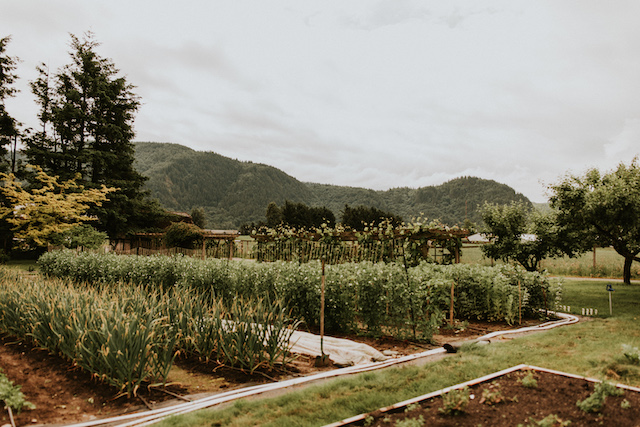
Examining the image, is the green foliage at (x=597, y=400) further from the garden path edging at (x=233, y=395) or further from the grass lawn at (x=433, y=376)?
the garden path edging at (x=233, y=395)

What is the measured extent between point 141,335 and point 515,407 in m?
3.24

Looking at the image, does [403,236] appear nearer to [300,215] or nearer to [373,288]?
[373,288]

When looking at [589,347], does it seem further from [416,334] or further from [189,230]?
[189,230]

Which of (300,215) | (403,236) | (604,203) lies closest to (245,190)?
(300,215)

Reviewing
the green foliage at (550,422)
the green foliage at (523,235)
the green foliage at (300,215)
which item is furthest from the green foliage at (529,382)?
the green foliage at (300,215)

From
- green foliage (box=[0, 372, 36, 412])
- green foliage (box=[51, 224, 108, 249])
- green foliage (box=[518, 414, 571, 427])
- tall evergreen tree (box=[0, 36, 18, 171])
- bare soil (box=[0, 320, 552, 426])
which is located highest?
tall evergreen tree (box=[0, 36, 18, 171])

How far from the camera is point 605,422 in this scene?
2.63 m

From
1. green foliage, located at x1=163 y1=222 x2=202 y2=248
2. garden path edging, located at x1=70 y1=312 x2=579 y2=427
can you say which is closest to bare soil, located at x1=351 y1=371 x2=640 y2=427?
garden path edging, located at x1=70 y1=312 x2=579 y2=427

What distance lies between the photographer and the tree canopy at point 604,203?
9.83 metres

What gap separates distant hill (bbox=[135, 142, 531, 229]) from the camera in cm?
7038

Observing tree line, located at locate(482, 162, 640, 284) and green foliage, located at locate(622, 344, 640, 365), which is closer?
green foliage, located at locate(622, 344, 640, 365)

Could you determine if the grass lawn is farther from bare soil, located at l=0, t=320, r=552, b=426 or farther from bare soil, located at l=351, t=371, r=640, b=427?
bare soil, located at l=0, t=320, r=552, b=426

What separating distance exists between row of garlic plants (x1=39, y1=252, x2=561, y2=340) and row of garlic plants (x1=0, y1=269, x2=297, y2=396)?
0.64m

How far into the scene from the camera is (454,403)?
287 cm
